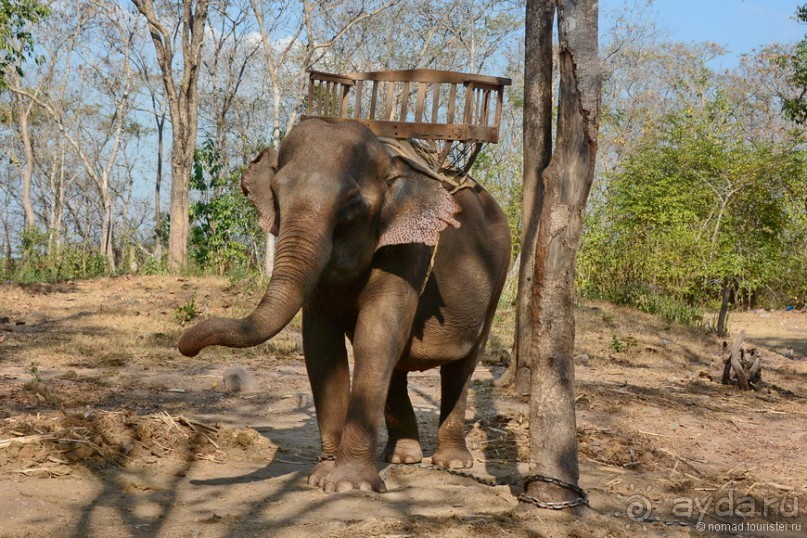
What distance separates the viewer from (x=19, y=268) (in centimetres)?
1873

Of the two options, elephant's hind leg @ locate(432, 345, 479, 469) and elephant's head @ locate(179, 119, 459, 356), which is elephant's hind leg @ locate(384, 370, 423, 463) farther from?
elephant's head @ locate(179, 119, 459, 356)

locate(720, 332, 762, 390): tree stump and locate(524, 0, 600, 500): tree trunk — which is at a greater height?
locate(524, 0, 600, 500): tree trunk

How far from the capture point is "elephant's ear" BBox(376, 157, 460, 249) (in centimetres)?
506

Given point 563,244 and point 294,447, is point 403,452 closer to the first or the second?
point 294,447

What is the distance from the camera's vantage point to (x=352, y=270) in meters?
4.96

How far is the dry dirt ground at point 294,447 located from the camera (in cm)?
434

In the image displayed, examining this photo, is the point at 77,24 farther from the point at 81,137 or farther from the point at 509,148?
the point at 509,148

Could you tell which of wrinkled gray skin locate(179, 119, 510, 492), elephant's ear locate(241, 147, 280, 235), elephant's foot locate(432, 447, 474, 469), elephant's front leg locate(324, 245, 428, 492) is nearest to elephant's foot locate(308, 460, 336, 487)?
wrinkled gray skin locate(179, 119, 510, 492)

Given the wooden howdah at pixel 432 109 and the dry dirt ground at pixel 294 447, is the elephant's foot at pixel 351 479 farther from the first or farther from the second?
the wooden howdah at pixel 432 109

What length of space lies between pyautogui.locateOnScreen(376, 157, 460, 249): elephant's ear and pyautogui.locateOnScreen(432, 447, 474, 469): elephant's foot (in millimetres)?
1772

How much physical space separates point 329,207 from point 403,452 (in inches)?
88.6

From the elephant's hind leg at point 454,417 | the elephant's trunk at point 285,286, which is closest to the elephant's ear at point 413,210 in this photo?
the elephant's trunk at point 285,286

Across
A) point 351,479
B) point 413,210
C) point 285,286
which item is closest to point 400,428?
point 351,479

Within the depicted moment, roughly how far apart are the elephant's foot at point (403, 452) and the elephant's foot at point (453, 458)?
0.41ft
